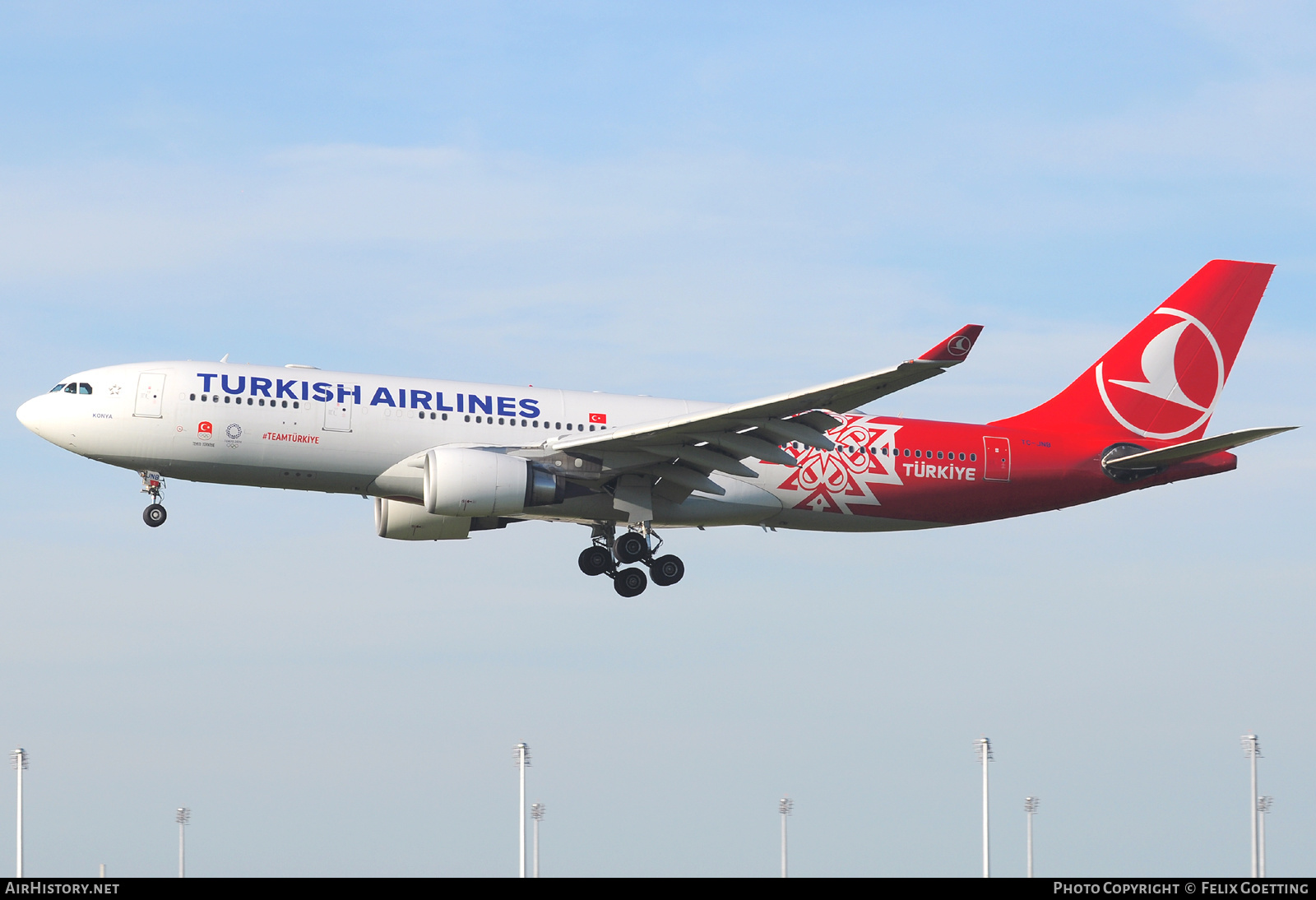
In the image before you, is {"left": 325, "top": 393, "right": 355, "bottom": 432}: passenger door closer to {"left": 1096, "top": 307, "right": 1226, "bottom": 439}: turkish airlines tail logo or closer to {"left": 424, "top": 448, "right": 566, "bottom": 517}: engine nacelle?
{"left": 424, "top": 448, "right": 566, "bottom": 517}: engine nacelle

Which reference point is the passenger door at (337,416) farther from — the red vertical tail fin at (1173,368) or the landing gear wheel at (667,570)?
the red vertical tail fin at (1173,368)

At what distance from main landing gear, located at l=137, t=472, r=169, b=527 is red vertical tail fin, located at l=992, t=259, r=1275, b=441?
814 inches

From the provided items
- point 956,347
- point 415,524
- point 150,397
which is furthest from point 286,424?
point 956,347

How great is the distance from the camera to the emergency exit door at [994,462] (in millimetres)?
39656

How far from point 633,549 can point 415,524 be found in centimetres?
591

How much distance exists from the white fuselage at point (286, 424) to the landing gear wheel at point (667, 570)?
2.16 meters

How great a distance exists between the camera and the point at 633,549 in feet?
124

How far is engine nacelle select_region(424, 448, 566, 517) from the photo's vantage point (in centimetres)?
3425

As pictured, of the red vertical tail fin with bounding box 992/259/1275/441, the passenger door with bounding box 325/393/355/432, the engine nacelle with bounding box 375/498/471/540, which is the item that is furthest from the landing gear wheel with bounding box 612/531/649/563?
the red vertical tail fin with bounding box 992/259/1275/441

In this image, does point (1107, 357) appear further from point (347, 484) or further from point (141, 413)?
point (141, 413)

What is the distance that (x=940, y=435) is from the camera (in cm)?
3962

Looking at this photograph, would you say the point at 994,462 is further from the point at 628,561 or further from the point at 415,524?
the point at 415,524
